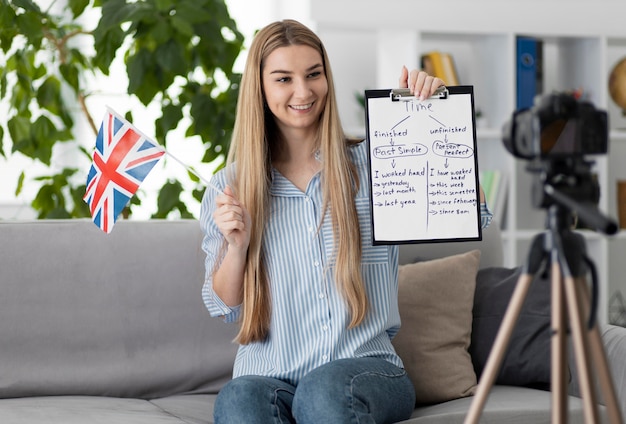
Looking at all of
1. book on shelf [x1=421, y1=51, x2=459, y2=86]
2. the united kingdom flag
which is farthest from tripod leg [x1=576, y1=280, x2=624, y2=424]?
book on shelf [x1=421, y1=51, x2=459, y2=86]

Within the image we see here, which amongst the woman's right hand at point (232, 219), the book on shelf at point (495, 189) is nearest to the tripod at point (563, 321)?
the woman's right hand at point (232, 219)

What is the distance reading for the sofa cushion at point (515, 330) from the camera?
6.56 feet

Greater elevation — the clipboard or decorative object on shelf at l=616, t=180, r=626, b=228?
the clipboard

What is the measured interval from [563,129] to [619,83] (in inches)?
107

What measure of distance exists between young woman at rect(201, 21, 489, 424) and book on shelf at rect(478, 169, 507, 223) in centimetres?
160

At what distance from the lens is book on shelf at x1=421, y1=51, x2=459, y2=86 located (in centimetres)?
343

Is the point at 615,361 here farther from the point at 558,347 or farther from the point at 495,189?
the point at 495,189

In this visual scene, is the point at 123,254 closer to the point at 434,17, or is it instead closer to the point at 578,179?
the point at 578,179

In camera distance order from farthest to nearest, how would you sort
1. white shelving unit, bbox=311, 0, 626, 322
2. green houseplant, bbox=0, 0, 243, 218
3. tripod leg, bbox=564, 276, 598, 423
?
white shelving unit, bbox=311, 0, 626, 322 < green houseplant, bbox=0, 0, 243, 218 < tripod leg, bbox=564, 276, 598, 423

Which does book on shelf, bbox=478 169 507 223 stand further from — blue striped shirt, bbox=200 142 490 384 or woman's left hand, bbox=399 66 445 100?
woman's left hand, bbox=399 66 445 100

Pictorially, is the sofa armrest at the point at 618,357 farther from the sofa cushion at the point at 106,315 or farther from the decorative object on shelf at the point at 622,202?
the decorative object on shelf at the point at 622,202

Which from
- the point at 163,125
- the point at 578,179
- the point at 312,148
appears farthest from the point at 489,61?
the point at 578,179

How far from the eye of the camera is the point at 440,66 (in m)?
3.44

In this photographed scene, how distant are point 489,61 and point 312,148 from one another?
1.88 m
